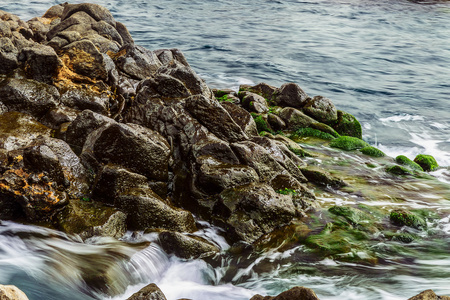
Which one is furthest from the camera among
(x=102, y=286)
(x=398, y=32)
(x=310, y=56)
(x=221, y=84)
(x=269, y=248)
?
(x=398, y=32)

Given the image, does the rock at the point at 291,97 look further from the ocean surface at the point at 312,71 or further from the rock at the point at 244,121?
the rock at the point at 244,121

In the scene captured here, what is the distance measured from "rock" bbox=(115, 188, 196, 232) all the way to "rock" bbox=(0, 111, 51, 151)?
2.59 m

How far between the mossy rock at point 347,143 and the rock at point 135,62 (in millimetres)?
6612

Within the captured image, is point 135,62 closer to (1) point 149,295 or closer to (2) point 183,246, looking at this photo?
(2) point 183,246

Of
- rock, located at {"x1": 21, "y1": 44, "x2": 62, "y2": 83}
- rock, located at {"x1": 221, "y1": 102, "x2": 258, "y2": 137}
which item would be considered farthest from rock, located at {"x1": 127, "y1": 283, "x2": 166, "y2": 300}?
rock, located at {"x1": 21, "y1": 44, "x2": 62, "y2": 83}

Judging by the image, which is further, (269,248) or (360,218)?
(360,218)

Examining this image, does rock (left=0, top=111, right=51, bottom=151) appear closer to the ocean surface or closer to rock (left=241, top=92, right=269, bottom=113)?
the ocean surface

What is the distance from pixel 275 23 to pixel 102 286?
35.2 m

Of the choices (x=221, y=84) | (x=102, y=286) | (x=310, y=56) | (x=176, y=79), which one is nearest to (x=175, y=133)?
(x=176, y=79)

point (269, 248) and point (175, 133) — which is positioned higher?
point (175, 133)

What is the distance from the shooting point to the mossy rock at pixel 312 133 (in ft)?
46.5

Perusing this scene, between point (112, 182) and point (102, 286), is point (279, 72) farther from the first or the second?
point (102, 286)

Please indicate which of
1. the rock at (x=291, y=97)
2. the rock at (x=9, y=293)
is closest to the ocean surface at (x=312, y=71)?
the rock at (x=9, y=293)

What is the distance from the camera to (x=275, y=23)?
124 ft
